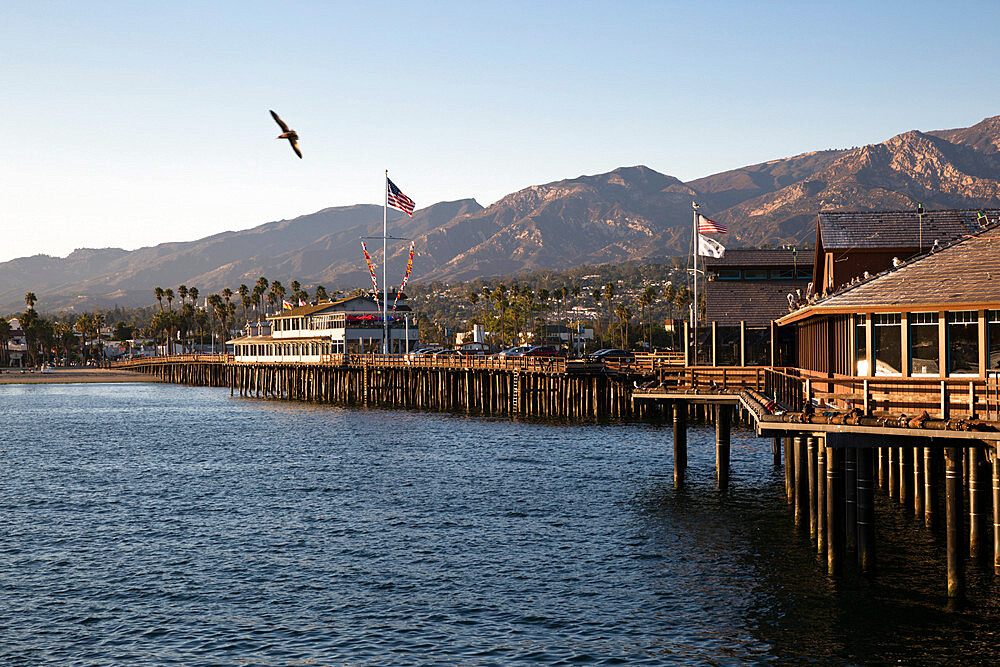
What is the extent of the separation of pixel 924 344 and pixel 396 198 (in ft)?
181

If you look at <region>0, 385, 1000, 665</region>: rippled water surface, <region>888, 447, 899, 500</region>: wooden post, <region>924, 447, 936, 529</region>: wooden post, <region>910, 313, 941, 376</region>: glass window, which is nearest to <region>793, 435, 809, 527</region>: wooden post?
<region>0, 385, 1000, 665</region>: rippled water surface

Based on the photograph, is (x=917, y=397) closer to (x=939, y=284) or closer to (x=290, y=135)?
(x=939, y=284)

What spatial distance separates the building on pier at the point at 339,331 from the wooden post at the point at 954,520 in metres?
77.0

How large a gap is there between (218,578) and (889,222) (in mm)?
30275

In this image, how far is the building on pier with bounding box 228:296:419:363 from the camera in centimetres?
10131

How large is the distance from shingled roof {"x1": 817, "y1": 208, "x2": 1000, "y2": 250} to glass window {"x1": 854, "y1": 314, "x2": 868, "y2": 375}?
1312cm

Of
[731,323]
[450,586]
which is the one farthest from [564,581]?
[731,323]

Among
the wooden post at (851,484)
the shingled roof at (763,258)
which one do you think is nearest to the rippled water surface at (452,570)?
the wooden post at (851,484)

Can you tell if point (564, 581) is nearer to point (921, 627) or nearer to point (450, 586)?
point (450, 586)

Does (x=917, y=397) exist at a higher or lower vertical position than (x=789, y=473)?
higher

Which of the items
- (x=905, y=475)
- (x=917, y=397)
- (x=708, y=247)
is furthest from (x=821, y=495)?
(x=708, y=247)

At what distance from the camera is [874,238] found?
126 ft

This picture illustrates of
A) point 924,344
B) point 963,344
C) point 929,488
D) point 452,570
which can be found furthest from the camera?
point 929,488

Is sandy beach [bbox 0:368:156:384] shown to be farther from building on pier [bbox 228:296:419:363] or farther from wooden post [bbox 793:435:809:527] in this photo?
wooden post [bbox 793:435:809:527]
